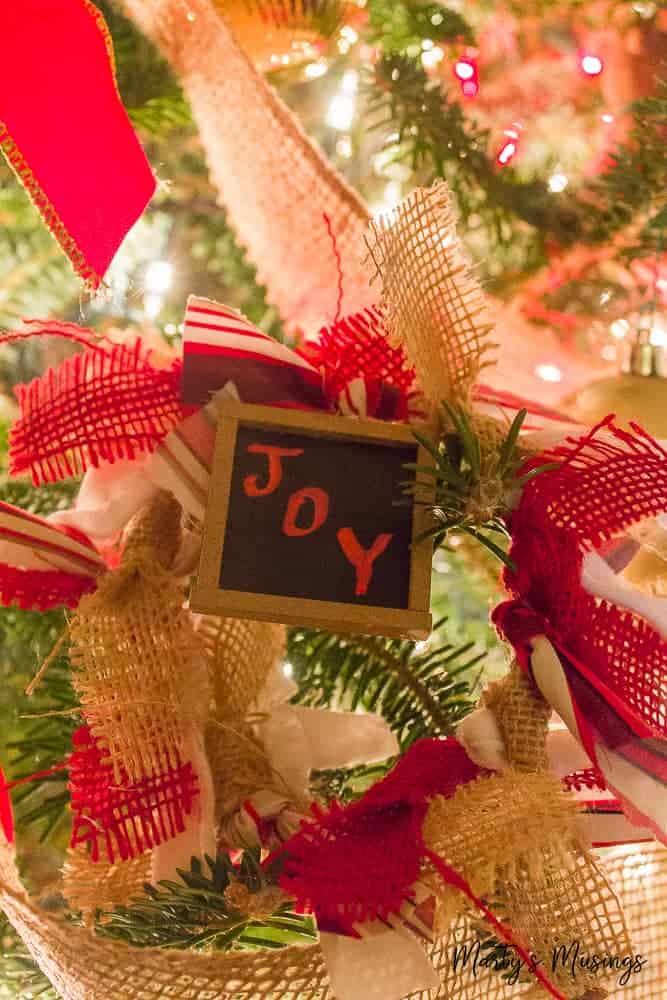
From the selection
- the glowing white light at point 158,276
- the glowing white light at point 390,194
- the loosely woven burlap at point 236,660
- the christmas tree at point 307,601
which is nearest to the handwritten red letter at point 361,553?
the christmas tree at point 307,601

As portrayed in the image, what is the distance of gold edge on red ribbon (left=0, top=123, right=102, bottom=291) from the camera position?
1.47 feet

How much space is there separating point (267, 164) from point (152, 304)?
0.15m

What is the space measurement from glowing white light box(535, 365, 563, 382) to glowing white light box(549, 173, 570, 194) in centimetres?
13

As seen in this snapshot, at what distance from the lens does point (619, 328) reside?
0.70 meters

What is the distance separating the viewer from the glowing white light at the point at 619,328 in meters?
0.70

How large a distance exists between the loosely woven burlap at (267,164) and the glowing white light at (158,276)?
0.10 m

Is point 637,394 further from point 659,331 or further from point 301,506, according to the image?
point 301,506

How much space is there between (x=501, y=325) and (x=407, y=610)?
341 millimetres

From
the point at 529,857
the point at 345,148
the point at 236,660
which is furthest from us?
the point at 345,148

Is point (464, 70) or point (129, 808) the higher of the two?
point (464, 70)

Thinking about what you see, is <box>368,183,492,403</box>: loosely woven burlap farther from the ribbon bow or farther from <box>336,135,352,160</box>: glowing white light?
<box>336,135,352,160</box>: glowing white light

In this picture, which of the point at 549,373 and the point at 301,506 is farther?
the point at 549,373

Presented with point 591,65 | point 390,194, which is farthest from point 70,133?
point 591,65

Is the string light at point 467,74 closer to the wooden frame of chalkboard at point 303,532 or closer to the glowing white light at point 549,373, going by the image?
the glowing white light at point 549,373
